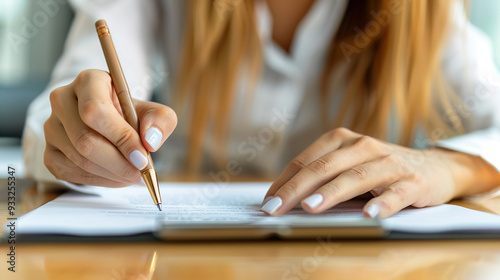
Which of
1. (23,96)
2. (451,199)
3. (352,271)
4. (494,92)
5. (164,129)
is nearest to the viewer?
(352,271)

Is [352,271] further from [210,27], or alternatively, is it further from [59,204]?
[210,27]

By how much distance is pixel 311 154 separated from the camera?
539 millimetres

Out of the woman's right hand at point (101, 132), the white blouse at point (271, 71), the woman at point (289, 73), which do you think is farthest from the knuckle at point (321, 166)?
the white blouse at point (271, 71)

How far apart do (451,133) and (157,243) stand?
2.49ft

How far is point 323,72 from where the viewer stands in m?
1.04

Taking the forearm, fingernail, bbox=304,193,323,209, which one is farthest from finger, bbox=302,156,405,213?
the forearm

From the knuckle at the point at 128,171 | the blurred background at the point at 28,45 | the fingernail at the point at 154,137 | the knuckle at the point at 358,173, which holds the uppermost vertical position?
the fingernail at the point at 154,137

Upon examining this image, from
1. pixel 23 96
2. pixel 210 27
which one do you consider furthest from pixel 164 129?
pixel 23 96

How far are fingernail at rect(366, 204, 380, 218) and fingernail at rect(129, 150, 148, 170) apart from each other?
0.21 meters

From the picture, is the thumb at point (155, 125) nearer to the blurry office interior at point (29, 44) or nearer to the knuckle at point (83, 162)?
the knuckle at point (83, 162)

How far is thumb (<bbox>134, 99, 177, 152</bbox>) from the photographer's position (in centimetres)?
47

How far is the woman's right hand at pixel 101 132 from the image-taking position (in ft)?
1.54

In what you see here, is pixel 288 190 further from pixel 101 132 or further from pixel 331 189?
pixel 101 132

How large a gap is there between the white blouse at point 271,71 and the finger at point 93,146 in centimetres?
38
